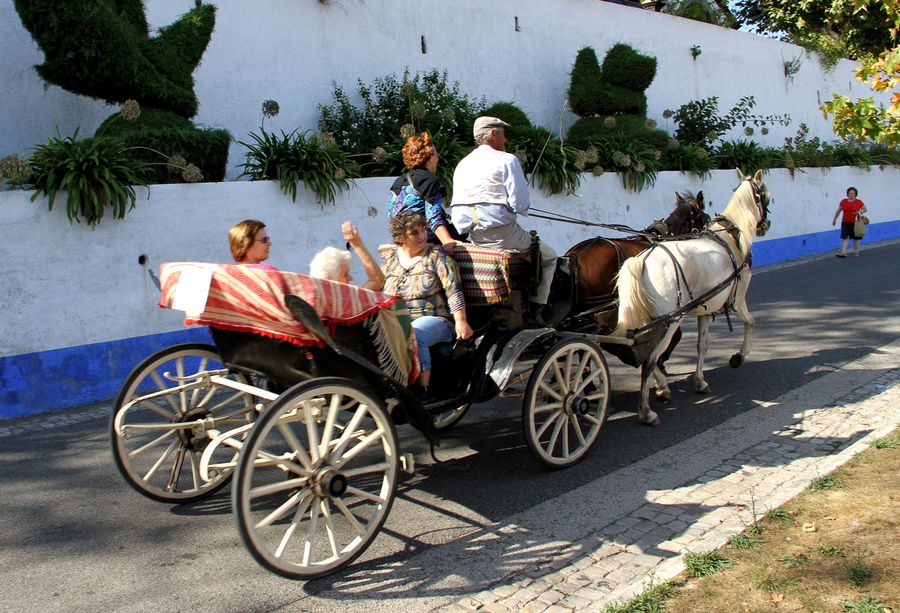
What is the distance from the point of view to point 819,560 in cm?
360

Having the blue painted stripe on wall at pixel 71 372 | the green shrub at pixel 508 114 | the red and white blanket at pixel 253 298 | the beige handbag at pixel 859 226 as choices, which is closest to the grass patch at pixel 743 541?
the red and white blanket at pixel 253 298

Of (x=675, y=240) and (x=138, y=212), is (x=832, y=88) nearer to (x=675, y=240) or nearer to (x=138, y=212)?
(x=675, y=240)

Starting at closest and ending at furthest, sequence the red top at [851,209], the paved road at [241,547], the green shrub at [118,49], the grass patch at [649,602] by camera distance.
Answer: the grass patch at [649,602] → the paved road at [241,547] → the green shrub at [118,49] → the red top at [851,209]

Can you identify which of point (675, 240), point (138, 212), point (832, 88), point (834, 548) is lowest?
point (834, 548)

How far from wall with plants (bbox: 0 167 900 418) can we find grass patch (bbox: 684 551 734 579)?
5.74 meters

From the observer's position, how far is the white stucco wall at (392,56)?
29.5ft

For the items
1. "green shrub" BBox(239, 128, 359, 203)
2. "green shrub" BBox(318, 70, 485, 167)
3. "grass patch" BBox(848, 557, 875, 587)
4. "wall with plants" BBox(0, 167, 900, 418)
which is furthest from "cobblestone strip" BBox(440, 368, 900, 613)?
"green shrub" BBox(318, 70, 485, 167)

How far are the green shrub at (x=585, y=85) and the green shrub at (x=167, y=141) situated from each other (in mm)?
8490

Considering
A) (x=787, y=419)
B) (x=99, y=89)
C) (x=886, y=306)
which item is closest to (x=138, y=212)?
(x=99, y=89)

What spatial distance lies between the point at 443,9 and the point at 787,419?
1013 cm

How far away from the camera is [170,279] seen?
3.86 m

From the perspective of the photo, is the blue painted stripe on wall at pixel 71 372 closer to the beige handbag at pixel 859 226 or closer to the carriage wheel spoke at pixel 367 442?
the carriage wheel spoke at pixel 367 442

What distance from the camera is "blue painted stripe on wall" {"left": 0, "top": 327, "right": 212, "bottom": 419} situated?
6734mm

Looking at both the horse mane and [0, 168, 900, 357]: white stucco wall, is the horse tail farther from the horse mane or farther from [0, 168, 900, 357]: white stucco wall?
[0, 168, 900, 357]: white stucco wall
